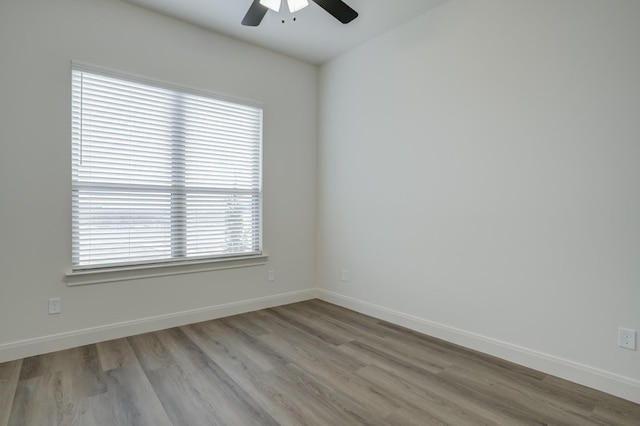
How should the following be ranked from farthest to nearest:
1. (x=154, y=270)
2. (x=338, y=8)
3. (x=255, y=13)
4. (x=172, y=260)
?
(x=172, y=260) < (x=154, y=270) < (x=255, y=13) < (x=338, y=8)

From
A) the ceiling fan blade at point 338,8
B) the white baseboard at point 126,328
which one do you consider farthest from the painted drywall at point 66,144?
the ceiling fan blade at point 338,8

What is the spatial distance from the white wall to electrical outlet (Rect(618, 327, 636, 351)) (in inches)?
1.4

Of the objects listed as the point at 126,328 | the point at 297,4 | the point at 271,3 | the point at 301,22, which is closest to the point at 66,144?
the point at 126,328

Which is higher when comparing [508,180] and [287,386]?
[508,180]

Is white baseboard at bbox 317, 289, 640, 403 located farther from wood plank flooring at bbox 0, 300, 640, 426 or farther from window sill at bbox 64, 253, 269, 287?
window sill at bbox 64, 253, 269, 287

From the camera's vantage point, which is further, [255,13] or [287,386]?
[255,13]

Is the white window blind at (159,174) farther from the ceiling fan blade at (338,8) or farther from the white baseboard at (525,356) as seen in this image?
the white baseboard at (525,356)

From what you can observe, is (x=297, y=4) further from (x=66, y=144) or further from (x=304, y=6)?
(x=66, y=144)

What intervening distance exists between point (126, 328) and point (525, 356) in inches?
128

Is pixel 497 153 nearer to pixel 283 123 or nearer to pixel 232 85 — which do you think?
pixel 283 123

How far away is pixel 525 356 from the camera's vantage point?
252 cm

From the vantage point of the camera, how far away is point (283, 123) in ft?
13.3

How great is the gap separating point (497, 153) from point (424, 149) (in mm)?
663

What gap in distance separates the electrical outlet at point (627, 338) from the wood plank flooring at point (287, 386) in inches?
13.0
